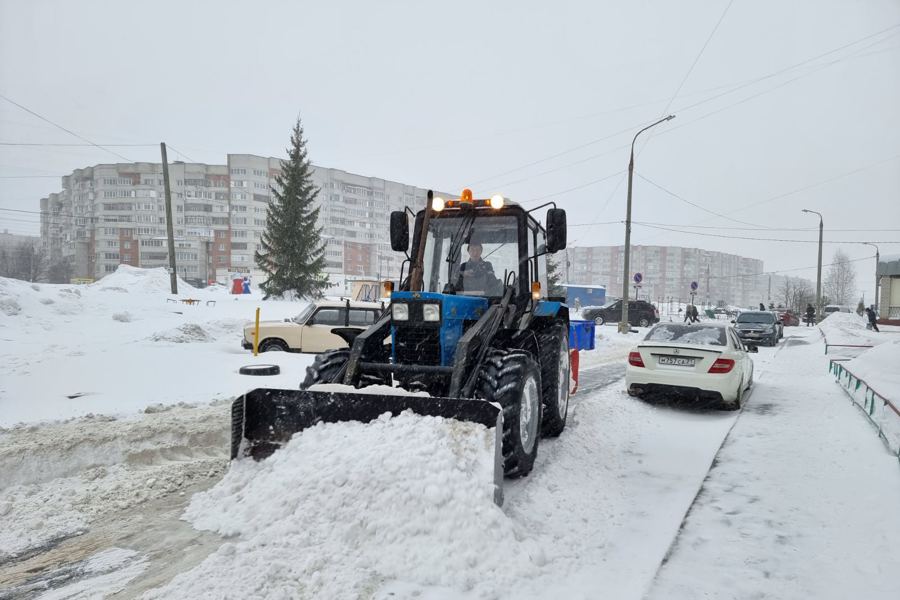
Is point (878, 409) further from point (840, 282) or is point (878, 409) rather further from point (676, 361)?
point (840, 282)

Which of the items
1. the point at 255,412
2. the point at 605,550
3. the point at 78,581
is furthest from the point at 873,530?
the point at 78,581

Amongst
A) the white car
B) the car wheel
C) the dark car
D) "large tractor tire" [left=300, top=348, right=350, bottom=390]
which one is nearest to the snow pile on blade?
"large tractor tire" [left=300, top=348, right=350, bottom=390]

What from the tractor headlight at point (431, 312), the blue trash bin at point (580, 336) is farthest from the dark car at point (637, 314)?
the tractor headlight at point (431, 312)

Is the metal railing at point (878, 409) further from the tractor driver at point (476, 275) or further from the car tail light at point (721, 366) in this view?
the tractor driver at point (476, 275)

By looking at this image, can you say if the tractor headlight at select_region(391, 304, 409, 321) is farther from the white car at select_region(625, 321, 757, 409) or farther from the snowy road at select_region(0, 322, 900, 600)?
the white car at select_region(625, 321, 757, 409)

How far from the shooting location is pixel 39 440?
5.55 meters

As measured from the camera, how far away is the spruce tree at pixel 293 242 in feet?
99.0

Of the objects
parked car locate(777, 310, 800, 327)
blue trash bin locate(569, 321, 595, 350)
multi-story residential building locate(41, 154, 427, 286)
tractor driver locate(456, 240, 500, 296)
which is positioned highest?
multi-story residential building locate(41, 154, 427, 286)

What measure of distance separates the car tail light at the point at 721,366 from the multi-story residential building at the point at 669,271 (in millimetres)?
96087

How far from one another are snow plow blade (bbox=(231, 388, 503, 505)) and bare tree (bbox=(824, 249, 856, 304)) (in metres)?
102

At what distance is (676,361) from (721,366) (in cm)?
60

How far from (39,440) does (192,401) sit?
2191mm

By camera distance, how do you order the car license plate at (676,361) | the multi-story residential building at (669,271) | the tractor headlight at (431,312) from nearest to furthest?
the tractor headlight at (431,312)
the car license plate at (676,361)
the multi-story residential building at (669,271)

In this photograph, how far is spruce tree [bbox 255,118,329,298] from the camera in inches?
1188
